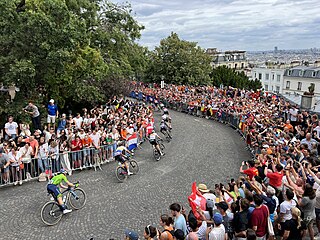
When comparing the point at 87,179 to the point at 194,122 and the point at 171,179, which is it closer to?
the point at 171,179

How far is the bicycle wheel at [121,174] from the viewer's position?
41.8 ft

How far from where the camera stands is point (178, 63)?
48781 millimetres

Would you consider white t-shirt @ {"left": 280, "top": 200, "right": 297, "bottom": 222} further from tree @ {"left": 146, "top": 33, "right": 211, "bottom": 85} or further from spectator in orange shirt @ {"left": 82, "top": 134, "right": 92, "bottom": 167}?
tree @ {"left": 146, "top": 33, "right": 211, "bottom": 85}

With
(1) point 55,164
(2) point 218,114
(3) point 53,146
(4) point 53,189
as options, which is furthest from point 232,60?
(4) point 53,189

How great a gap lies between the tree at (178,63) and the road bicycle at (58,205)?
38089mm

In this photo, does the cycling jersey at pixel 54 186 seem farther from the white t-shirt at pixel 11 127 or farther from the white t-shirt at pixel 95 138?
the white t-shirt at pixel 11 127

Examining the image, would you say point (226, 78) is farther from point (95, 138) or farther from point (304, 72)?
point (95, 138)

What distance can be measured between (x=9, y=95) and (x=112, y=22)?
581 inches

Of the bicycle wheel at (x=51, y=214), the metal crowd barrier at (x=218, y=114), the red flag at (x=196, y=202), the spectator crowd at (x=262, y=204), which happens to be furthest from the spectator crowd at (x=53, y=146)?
the metal crowd barrier at (x=218, y=114)

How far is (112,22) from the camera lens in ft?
96.2

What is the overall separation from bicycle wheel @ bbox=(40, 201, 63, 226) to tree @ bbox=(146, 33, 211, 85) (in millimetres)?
39175

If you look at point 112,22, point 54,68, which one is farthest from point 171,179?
point 112,22

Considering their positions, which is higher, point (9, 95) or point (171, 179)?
point (9, 95)

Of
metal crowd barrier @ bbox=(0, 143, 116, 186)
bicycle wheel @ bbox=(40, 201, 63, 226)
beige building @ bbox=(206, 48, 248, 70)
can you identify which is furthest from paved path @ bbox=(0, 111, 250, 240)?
beige building @ bbox=(206, 48, 248, 70)
